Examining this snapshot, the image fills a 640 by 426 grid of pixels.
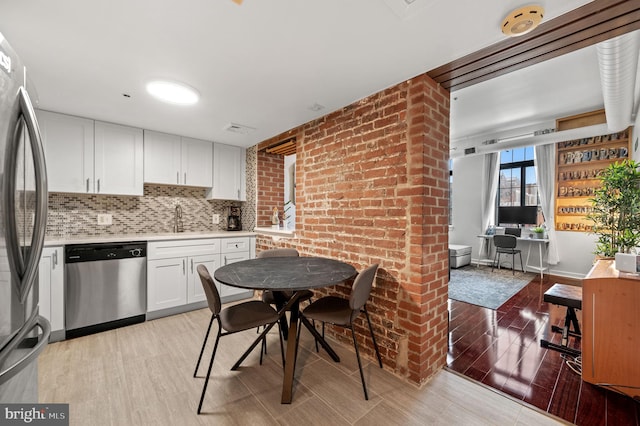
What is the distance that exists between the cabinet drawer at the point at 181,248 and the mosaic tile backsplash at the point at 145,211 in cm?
69

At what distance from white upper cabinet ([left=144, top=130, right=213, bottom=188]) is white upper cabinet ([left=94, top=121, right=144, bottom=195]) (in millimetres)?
98

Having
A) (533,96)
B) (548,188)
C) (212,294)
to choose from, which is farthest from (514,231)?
(212,294)

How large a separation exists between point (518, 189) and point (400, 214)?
16.8ft

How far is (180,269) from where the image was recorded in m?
3.22

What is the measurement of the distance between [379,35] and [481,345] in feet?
9.13

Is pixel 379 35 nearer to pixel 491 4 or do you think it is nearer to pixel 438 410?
pixel 491 4

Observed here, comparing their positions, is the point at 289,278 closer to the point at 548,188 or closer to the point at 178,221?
the point at 178,221

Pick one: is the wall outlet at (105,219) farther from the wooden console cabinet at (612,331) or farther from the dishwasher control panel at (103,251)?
the wooden console cabinet at (612,331)

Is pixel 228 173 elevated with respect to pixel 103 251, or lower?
elevated

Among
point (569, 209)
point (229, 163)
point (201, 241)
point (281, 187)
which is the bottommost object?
point (201, 241)

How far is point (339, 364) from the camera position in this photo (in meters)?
2.13

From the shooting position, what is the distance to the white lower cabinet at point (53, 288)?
2.42 m

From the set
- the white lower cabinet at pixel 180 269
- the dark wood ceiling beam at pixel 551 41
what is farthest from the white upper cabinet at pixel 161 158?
the dark wood ceiling beam at pixel 551 41

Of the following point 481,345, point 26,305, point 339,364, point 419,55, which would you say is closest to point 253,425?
point 339,364
